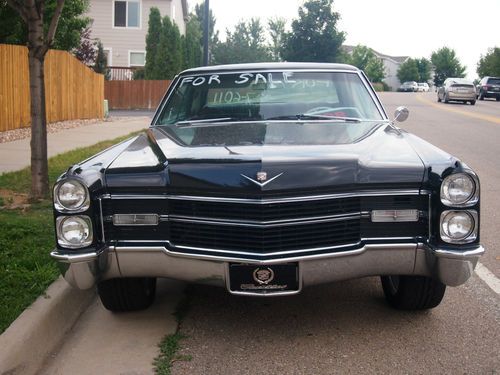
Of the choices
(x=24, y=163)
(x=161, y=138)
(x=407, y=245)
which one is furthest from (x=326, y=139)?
(x=24, y=163)

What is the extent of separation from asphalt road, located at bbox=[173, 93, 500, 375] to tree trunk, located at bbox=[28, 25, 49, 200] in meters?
3.09

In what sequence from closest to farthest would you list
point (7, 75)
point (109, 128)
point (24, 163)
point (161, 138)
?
point (161, 138)
point (24, 163)
point (7, 75)
point (109, 128)

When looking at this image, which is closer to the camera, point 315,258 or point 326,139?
point 315,258

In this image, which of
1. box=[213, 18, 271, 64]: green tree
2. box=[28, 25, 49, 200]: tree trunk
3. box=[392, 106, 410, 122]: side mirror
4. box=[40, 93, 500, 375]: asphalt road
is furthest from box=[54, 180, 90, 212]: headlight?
box=[213, 18, 271, 64]: green tree

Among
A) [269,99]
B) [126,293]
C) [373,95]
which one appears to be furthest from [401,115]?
[126,293]

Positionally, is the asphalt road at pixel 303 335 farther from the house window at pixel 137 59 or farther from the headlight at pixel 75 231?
the house window at pixel 137 59

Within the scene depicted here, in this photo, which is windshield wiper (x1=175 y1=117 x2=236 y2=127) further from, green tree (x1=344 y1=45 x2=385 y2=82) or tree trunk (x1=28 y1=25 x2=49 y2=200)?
green tree (x1=344 y1=45 x2=385 y2=82)

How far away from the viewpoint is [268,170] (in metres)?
3.19

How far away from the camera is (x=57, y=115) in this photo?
17.0 meters

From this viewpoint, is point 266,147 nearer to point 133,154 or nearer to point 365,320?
point 133,154

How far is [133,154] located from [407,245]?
1.72 metres

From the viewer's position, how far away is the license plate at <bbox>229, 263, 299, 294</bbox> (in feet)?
10.6

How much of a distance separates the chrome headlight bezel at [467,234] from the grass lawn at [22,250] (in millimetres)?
2495

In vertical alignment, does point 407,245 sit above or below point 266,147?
below
